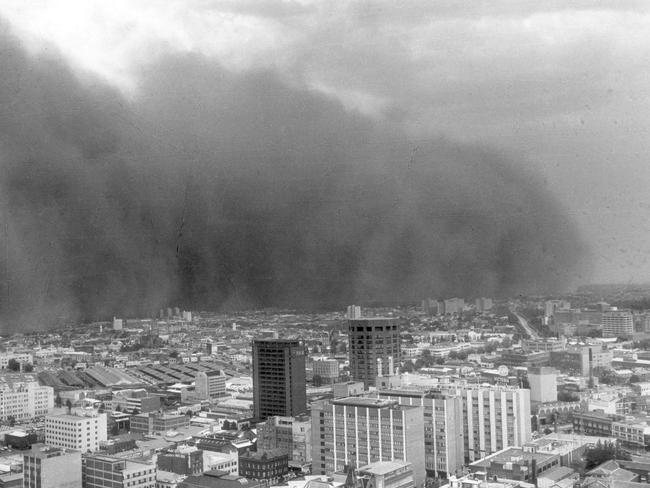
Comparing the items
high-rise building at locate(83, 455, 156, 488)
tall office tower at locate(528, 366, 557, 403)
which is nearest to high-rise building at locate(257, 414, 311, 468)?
high-rise building at locate(83, 455, 156, 488)

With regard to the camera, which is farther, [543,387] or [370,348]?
[370,348]

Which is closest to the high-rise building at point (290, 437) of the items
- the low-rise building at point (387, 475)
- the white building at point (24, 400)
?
the low-rise building at point (387, 475)

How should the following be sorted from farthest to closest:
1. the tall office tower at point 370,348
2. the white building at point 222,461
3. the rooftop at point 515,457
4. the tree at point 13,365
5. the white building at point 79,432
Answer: the tree at point 13,365 → the tall office tower at point 370,348 → the white building at point 79,432 → the white building at point 222,461 → the rooftop at point 515,457

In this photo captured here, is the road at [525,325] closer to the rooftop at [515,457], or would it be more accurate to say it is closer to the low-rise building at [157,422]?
the low-rise building at [157,422]

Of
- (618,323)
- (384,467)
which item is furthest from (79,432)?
(618,323)

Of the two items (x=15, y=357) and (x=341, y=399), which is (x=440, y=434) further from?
(x=15, y=357)

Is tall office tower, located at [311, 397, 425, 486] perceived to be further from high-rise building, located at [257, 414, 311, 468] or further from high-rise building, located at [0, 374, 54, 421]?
high-rise building, located at [0, 374, 54, 421]
